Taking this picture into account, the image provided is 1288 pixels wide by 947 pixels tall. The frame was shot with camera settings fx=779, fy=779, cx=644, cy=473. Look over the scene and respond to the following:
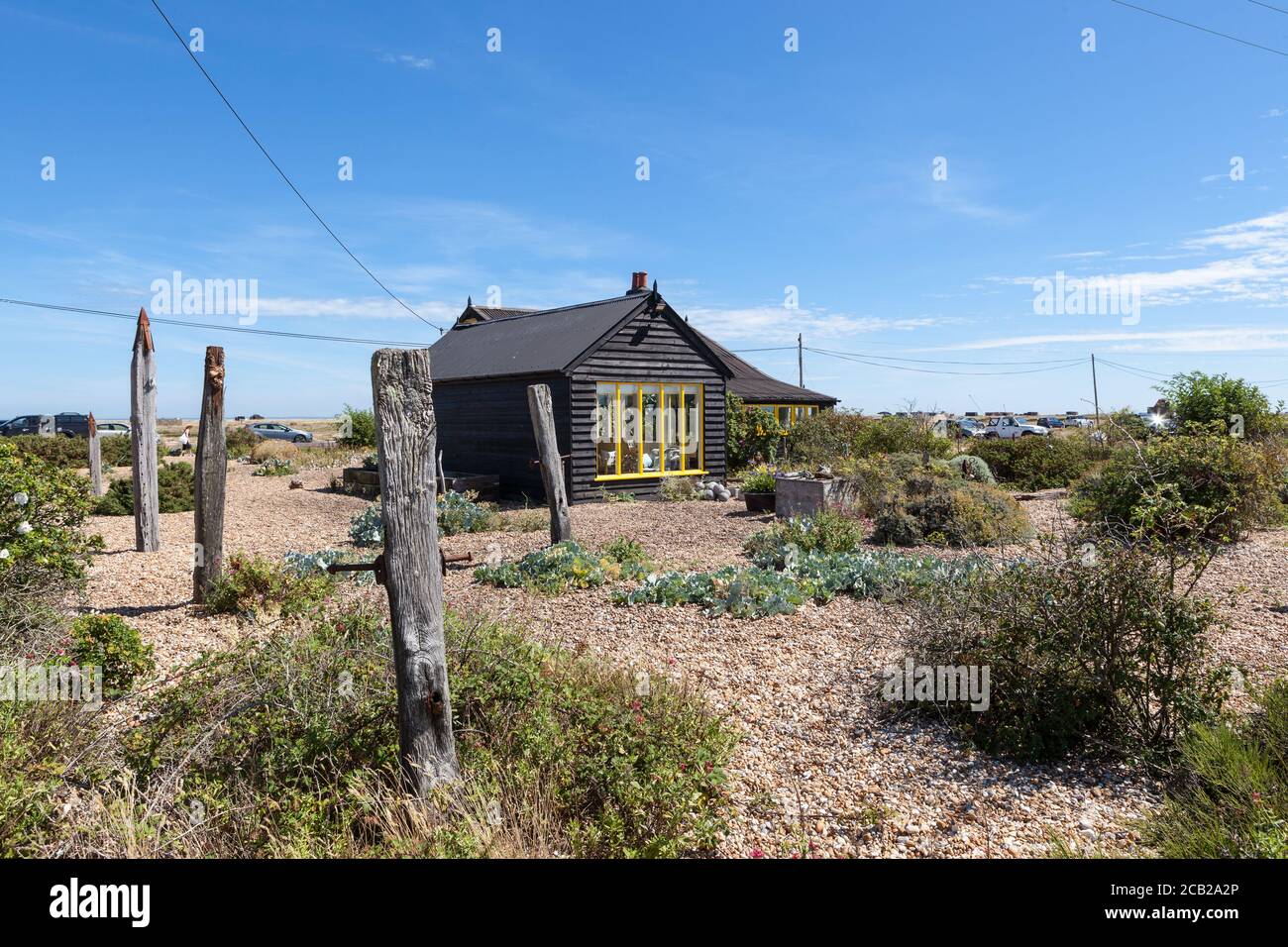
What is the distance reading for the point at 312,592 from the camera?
7.49 m

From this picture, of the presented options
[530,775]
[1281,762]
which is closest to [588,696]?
[530,775]

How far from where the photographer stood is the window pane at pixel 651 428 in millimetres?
17469

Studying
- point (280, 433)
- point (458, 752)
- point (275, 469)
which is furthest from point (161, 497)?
point (280, 433)

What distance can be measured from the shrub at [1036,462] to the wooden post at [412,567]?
17.5 metres

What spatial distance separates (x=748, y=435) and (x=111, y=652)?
17.0m

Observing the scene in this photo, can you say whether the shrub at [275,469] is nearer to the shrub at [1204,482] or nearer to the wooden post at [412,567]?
the shrub at [1204,482]

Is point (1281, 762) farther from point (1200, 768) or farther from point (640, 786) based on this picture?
point (640, 786)

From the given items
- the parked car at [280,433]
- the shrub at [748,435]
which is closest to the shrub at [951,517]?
the shrub at [748,435]

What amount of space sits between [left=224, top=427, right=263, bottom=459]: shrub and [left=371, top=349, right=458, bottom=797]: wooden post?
30.8 m

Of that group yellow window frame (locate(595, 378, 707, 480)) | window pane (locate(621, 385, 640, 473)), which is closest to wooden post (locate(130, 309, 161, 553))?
yellow window frame (locate(595, 378, 707, 480))

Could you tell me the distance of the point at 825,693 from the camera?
5.55 meters

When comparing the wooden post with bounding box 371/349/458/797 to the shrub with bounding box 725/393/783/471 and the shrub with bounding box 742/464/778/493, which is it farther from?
the shrub with bounding box 725/393/783/471

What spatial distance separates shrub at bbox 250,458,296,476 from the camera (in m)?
24.5

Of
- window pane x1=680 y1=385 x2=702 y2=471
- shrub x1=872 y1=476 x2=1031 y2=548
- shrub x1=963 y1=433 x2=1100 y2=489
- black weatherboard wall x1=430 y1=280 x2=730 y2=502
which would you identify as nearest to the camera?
shrub x1=872 y1=476 x2=1031 y2=548
